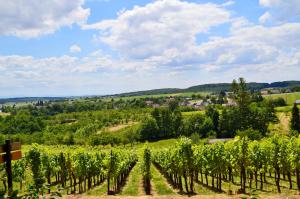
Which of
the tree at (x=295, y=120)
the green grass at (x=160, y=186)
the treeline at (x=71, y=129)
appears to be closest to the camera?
the green grass at (x=160, y=186)

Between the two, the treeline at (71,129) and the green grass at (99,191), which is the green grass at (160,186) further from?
the treeline at (71,129)

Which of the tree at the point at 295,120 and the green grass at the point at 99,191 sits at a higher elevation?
the tree at the point at 295,120

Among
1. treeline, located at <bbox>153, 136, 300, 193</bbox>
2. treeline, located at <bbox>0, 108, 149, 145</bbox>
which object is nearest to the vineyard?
treeline, located at <bbox>153, 136, 300, 193</bbox>

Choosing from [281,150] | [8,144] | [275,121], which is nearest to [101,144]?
[275,121]

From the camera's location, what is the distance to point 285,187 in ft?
159

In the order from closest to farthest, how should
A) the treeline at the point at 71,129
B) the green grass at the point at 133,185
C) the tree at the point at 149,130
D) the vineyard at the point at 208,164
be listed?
the vineyard at the point at 208,164 < the green grass at the point at 133,185 < the tree at the point at 149,130 < the treeline at the point at 71,129

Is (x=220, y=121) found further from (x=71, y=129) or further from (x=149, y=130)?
(x=71, y=129)

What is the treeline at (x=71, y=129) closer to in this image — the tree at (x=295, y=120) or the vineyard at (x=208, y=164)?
the tree at (x=295, y=120)

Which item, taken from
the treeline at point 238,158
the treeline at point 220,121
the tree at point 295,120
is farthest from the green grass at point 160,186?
the tree at point 295,120

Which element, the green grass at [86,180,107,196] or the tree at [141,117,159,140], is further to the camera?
the tree at [141,117,159,140]

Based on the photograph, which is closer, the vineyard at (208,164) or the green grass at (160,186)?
the vineyard at (208,164)

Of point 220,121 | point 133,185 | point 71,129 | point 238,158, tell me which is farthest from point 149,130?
point 238,158

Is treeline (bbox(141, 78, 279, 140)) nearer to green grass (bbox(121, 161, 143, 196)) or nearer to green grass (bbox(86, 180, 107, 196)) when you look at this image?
green grass (bbox(121, 161, 143, 196))

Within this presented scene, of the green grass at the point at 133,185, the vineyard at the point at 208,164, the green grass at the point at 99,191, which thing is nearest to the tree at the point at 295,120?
the vineyard at the point at 208,164
